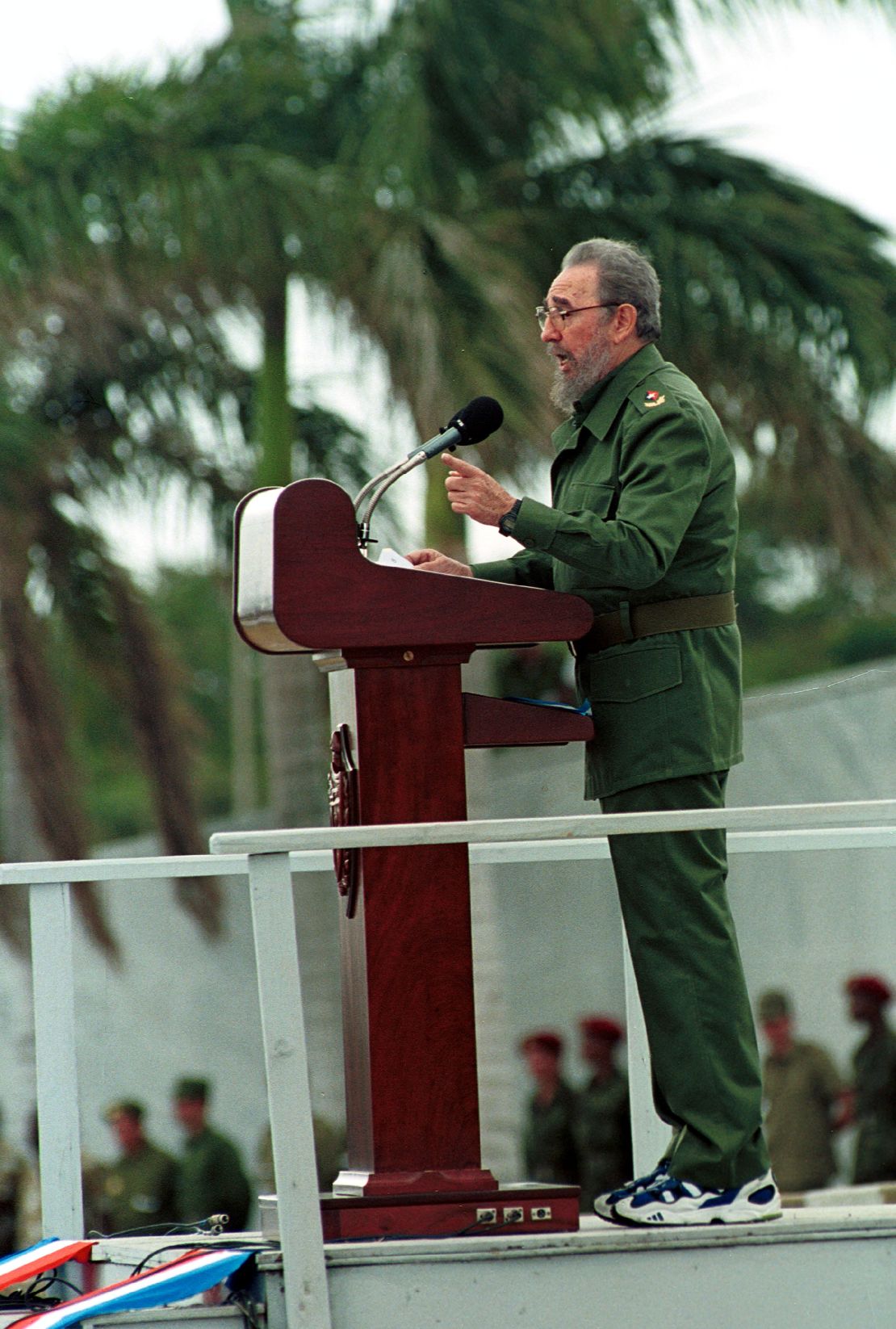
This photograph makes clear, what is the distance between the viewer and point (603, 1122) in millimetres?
8836

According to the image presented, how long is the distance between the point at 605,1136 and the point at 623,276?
6.28 meters

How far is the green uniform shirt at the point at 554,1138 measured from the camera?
918 cm

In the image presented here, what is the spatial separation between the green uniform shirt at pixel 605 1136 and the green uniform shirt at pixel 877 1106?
1.05m

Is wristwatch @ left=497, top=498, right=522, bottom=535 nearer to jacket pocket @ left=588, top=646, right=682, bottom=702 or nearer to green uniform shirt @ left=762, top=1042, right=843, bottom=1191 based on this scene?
jacket pocket @ left=588, top=646, right=682, bottom=702

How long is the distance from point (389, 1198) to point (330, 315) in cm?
720

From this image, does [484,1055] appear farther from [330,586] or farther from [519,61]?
[330,586]

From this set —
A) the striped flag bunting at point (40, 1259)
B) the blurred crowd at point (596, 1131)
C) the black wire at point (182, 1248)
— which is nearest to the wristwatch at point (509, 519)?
the black wire at point (182, 1248)

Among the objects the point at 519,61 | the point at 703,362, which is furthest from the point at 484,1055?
the point at 519,61

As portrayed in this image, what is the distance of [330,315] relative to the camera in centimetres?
959

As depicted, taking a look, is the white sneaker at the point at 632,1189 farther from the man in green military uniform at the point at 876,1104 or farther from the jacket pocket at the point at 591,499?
the man in green military uniform at the point at 876,1104

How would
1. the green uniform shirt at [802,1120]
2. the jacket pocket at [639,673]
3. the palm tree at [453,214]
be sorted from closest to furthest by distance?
the jacket pocket at [639,673]
the green uniform shirt at [802,1120]
the palm tree at [453,214]

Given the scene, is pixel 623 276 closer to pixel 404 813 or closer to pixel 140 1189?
pixel 404 813

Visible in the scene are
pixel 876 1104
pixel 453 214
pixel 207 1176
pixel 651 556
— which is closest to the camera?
pixel 651 556

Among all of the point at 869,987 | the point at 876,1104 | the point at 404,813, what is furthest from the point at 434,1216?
the point at 869,987
